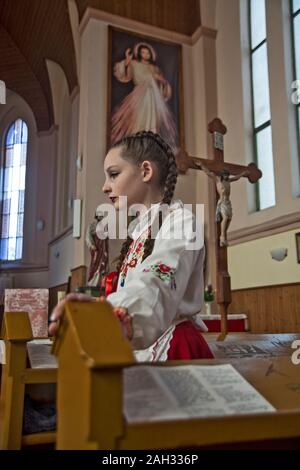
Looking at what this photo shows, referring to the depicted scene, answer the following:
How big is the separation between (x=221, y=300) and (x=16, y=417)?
291 centimetres

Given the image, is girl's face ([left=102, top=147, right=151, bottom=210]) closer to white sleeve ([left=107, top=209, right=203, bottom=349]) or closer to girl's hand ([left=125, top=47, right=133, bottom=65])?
white sleeve ([left=107, top=209, right=203, bottom=349])

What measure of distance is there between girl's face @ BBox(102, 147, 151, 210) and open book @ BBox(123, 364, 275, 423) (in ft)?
2.19

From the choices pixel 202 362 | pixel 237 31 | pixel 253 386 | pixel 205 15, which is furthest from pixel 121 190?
pixel 205 15

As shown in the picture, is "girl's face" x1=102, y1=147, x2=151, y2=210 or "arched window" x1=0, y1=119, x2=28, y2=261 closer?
"girl's face" x1=102, y1=147, x2=151, y2=210

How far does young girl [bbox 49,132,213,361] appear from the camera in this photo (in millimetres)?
1130

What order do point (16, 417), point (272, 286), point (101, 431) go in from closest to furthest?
point (101, 431), point (16, 417), point (272, 286)

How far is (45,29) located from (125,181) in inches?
340

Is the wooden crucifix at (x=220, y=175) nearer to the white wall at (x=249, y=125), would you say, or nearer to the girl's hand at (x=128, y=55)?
the white wall at (x=249, y=125)

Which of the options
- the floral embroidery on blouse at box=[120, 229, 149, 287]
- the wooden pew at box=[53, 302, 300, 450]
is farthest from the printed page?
the wooden pew at box=[53, 302, 300, 450]

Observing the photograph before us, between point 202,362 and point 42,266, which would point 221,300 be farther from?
point 42,266

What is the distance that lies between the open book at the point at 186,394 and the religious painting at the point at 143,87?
21.8ft

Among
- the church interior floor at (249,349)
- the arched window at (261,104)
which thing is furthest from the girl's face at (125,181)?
the arched window at (261,104)

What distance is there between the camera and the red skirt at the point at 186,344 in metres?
1.40
